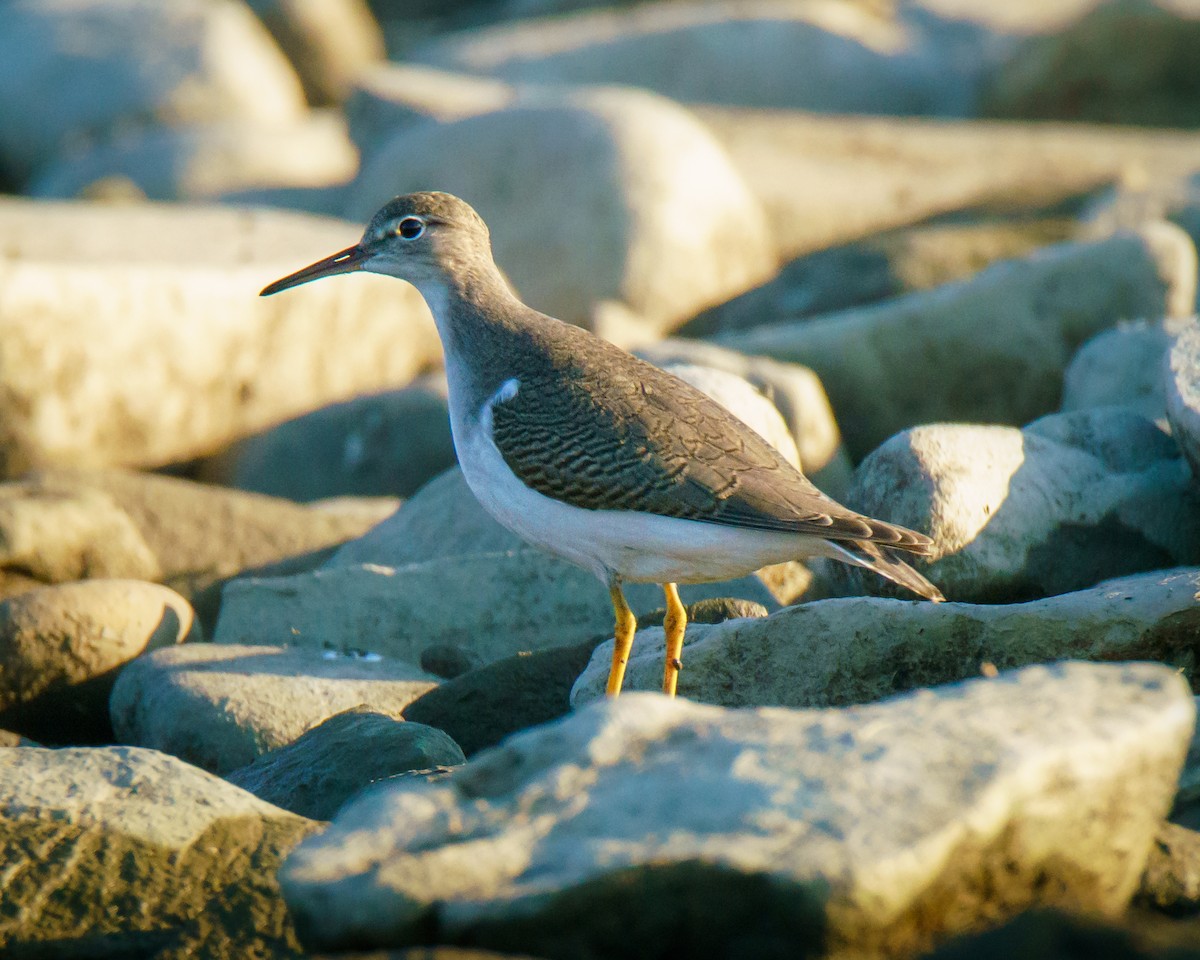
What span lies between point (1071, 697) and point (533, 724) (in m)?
3.47

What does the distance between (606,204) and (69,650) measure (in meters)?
8.63

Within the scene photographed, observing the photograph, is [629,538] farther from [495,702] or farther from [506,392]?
[495,702]

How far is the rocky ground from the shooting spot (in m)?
4.66

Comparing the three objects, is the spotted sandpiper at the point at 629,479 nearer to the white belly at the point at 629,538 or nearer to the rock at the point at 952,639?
the white belly at the point at 629,538

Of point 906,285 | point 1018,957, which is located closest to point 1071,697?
point 1018,957

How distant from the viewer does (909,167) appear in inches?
724

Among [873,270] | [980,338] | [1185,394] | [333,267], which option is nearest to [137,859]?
[333,267]

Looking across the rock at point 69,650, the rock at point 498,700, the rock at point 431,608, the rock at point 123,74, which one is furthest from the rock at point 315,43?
the rock at point 498,700

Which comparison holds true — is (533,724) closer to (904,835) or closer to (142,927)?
(142,927)

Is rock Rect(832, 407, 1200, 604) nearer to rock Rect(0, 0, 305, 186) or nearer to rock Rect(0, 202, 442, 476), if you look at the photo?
rock Rect(0, 202, 442, 476)

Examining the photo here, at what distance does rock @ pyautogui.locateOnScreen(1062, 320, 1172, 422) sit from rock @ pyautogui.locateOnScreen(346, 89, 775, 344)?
211 inches

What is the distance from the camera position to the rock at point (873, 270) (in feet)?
47.6

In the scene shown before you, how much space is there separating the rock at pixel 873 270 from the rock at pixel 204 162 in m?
6.54

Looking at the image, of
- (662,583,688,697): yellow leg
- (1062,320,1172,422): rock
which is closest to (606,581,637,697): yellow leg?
(662,583,688,697): yellow leg
